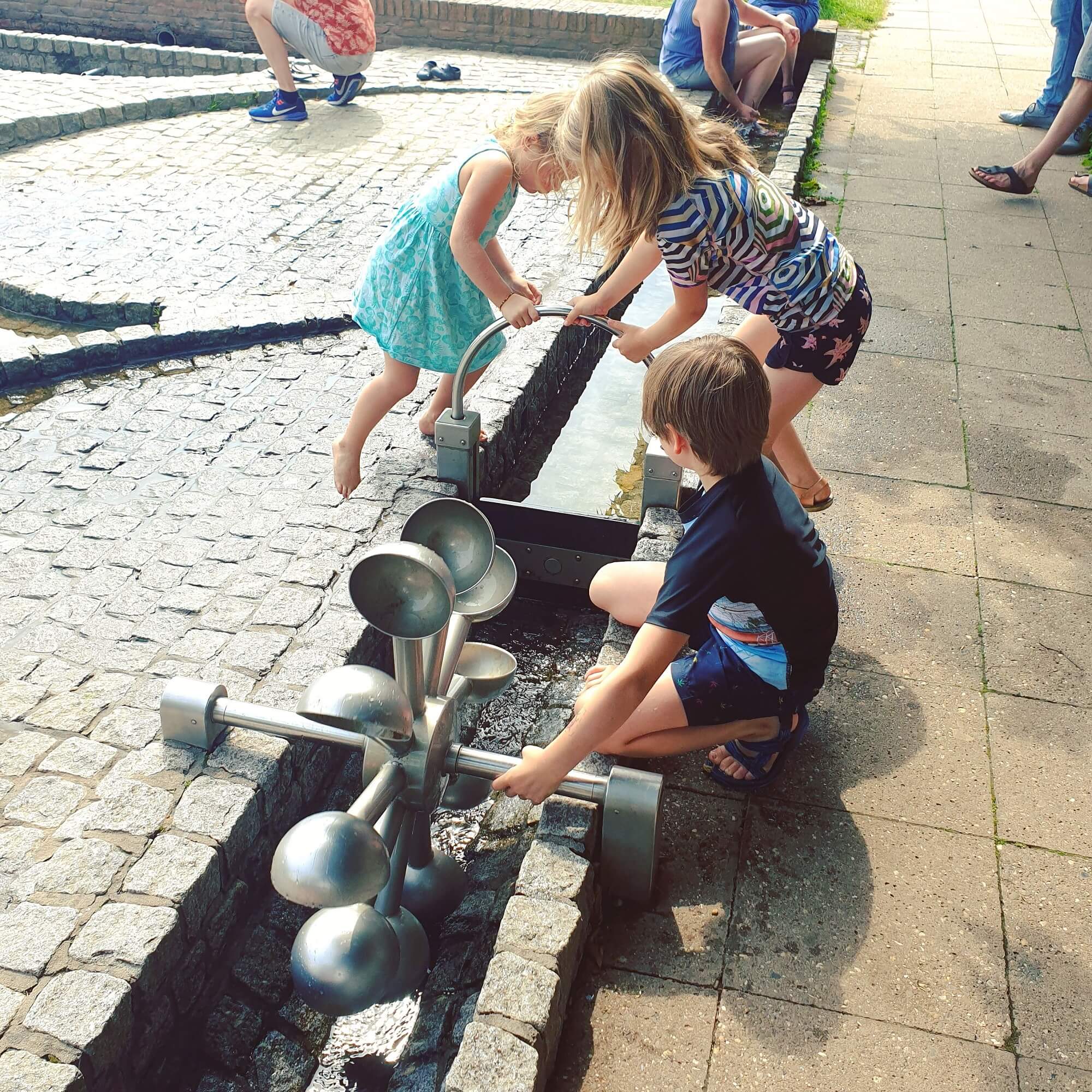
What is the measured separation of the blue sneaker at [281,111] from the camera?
8500mm

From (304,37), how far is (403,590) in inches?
303

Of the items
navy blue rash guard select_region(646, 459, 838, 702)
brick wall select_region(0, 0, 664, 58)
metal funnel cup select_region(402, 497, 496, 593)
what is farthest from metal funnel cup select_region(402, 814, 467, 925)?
brick wall select_region(0, 0, 664, 58)

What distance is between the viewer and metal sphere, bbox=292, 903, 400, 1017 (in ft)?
6.81

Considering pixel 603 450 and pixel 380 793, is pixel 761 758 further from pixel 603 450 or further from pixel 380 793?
pixel 603 450

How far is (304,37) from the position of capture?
27.6ft

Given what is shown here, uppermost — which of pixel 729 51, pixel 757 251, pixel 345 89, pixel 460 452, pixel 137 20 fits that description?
pixel 757 251

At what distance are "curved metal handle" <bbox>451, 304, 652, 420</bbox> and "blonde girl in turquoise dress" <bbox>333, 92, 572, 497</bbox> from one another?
13cm

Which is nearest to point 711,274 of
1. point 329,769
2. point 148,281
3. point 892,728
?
point 892,728

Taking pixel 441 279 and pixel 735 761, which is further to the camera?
pixel 441 279

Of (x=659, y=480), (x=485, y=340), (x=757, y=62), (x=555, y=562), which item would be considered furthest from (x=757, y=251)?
(x=757, y=62)

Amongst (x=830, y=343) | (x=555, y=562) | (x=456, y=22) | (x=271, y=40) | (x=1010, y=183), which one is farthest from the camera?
(x=456, y=22)

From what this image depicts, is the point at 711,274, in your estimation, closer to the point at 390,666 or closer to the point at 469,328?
the point at 469,328

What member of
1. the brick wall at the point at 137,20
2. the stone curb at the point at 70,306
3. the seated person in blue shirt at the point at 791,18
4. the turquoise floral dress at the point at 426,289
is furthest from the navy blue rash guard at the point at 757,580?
the brick wall at the point at 137,20

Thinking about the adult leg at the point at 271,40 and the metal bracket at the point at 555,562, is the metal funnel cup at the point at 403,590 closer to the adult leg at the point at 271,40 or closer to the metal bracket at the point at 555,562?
the metal bracket at the point at 555,562
